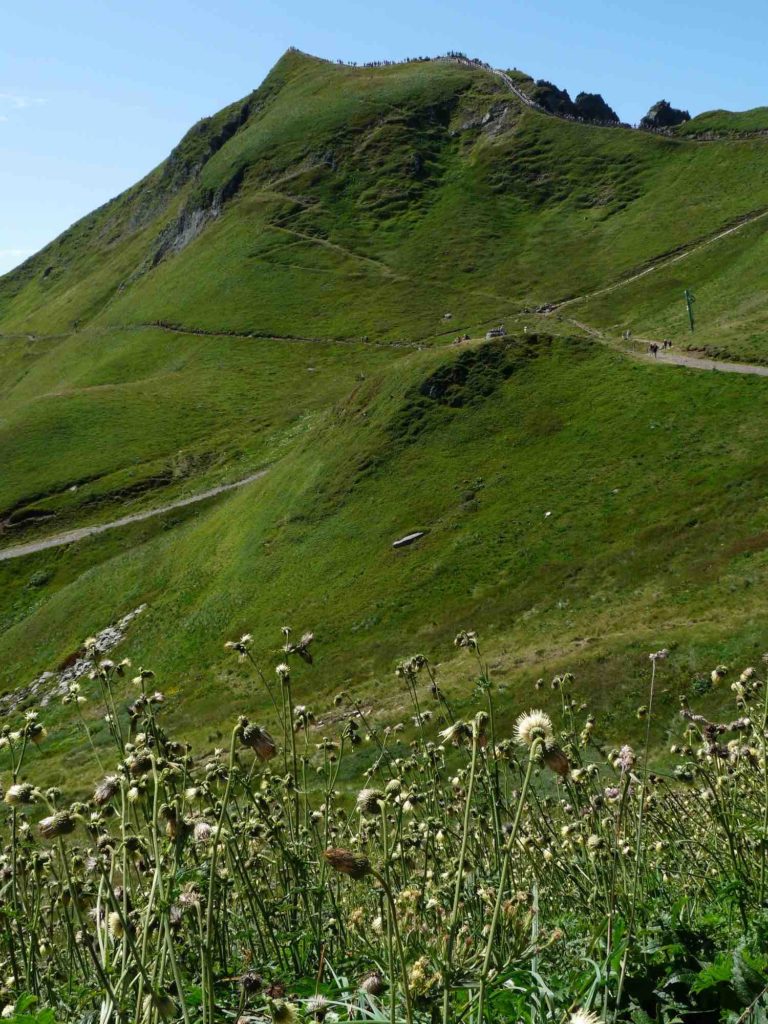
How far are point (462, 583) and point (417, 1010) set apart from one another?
133ft

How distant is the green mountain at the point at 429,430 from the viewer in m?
39.2

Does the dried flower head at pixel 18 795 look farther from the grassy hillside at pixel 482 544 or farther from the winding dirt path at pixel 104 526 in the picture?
the winding dirt path at pixel 104 526

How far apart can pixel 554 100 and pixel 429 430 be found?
17130 cm

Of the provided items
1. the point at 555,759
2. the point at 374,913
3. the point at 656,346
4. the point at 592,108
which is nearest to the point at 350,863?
the point at 555,759

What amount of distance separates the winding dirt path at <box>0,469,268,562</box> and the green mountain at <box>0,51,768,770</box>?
2065mm

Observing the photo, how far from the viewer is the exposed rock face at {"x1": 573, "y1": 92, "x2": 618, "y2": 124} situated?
194125 mm

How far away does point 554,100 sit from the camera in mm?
196125

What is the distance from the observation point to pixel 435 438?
58.2 meters

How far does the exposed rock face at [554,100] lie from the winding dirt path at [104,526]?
150 metres

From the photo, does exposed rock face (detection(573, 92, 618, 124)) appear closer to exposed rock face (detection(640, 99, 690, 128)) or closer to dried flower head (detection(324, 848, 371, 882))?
exposed rock face (detection(640, 99, 690, 128))

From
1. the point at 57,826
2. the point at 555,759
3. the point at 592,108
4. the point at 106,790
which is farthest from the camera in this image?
the point at 592,108

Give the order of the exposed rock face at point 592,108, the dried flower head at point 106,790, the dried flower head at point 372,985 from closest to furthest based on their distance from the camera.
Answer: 1. the dried flower head at point 372,985
2. the dried flower head at point 106,790
3. the exposed rock face at point 592,108

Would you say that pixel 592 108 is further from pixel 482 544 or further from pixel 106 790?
pixel 106 790

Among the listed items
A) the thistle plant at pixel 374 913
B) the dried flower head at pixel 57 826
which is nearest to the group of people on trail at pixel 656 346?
the thistle plant at pixel 374 913
